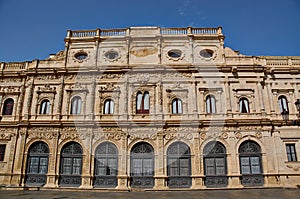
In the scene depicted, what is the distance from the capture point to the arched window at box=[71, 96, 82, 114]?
20203 millimetres

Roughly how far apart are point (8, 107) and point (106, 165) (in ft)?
32.8

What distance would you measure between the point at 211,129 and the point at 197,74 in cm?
464

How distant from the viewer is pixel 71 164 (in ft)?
61.9

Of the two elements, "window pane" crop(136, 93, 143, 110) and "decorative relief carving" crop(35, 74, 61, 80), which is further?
"decorative relief carving" crop(35, 74, 61, 80)

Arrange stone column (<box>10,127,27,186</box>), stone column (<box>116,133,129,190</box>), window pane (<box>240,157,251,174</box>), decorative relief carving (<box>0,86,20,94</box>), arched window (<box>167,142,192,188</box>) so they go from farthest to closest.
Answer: decorative relief carving (<box>0,86,20,94</box>) → stone column (<box>10,127,27,186</box>) → window pane (<box>240,157,251,174</box>) → arched window (<box>167,142,192,188</box>) → stone column (<box>116,133,129,190</box>)

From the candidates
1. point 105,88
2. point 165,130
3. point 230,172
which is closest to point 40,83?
point 105,88

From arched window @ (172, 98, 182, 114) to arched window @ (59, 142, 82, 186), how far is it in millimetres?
8018

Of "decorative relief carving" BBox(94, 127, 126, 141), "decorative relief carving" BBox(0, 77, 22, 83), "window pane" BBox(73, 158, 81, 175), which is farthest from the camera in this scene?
"decorative relief carving" BBox(0, 77, 22, 83)

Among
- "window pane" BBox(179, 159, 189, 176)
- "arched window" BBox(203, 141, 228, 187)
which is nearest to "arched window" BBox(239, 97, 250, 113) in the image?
"arched window" BBox(203, 141, 228, 187)

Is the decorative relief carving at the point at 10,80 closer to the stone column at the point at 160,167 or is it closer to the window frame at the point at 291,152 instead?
the stone column at the point at 160,167

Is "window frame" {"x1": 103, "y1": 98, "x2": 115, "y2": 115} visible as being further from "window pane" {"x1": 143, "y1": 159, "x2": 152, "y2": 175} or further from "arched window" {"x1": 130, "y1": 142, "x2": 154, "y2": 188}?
"window pane" {"x1": 143, "y1": 159, "x2": 152, "y2": 175}

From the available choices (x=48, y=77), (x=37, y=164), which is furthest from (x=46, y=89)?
(x=37, y=164)

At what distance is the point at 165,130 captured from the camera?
19.0m

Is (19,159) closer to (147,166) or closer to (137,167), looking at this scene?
(137,167)
